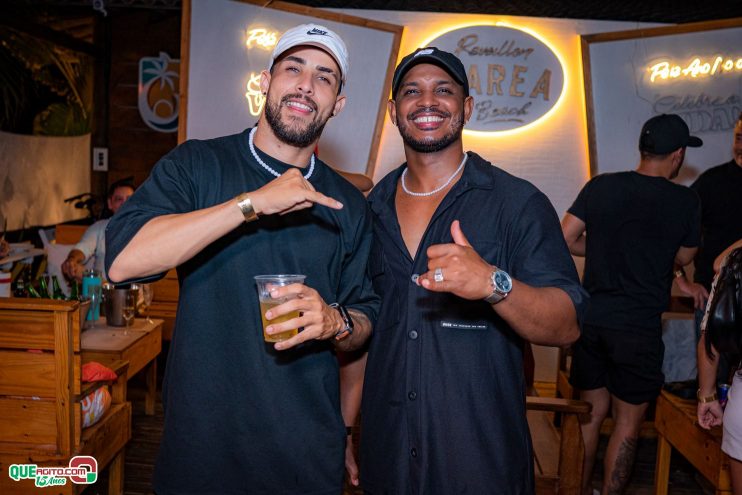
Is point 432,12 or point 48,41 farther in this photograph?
→ point 48,41

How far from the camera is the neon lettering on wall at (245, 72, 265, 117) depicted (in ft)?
16.9

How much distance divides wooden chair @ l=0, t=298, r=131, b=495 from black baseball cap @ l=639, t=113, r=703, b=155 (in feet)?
9.46

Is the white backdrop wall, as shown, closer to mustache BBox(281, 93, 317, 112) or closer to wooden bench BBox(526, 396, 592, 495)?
wooden bench BBox(526, 396, 592, 495)

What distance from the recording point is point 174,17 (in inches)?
339

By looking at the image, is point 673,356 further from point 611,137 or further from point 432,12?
point 432,12

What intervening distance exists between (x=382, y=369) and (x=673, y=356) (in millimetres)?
3457

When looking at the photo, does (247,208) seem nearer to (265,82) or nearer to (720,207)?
(265,82)

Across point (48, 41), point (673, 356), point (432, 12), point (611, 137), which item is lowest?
point (673, 356)

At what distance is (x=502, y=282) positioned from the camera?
5.58 feet

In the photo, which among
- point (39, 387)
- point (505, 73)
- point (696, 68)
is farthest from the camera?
point (505, 73)

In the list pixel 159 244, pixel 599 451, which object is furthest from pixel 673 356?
pixel 159 244

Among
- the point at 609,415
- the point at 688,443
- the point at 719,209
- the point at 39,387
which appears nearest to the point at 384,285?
the point at 39,387

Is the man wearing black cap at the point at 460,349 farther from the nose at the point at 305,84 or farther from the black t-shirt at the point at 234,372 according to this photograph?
the nose at the point at 305,84

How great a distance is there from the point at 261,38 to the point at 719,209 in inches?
134
